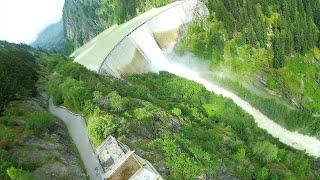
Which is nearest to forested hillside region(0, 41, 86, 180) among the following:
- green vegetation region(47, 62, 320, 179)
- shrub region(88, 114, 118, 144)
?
shrub region(88, 114, 118, 144)

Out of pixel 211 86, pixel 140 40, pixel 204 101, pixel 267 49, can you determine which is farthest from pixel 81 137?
pixel 267 49

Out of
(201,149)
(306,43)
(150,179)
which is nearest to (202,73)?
(306,43)

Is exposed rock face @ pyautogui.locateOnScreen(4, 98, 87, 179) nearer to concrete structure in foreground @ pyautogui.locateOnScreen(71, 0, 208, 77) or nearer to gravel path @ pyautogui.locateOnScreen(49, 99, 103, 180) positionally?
gravel path @ pyautogui.locateOnScreen(49, 99, 103, 180)

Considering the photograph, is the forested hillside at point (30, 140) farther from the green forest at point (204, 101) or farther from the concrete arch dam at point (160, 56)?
the concrete arch dam at point (160, 56)

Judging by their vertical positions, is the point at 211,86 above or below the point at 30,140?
below

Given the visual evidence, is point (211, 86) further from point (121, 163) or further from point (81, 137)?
point (121, 163)
